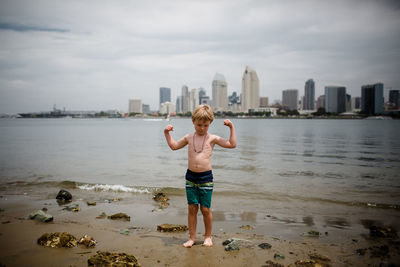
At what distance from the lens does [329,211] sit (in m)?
7.43

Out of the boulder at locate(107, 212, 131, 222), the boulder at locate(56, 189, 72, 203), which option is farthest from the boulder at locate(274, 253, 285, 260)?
the boulder at locate(56, 189, 72, 203)

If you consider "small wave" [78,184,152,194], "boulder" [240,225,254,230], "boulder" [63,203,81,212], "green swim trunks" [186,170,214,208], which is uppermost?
"green swim trunks" [186,170,214,208]

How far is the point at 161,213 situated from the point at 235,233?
2.21 m

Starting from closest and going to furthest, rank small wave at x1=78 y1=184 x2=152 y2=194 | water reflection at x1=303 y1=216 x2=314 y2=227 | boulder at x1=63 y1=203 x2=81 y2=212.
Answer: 1. water reflection at x1=303 y1=216 x2=314 y2=227
2. boulder at x1=63 y1=203 x2=81 y2=212
3. small wave at x1=78 y1=184 x2=152 y2=194

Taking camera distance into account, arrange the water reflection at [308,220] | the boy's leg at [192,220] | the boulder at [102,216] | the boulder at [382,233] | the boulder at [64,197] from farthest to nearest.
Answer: the boulder at [64,197] → the boulder at [102,216] → the water reflection at [308,220] → the boulder at [382,233] → the boy's leg at [192,220]

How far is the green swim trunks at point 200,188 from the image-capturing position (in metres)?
4.48

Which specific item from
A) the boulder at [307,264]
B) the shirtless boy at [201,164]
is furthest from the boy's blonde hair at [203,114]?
the boulder at [307,264]

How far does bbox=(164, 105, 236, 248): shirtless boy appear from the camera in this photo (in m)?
4.43

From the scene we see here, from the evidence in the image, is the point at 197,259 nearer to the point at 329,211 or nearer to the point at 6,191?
the point at 329,211

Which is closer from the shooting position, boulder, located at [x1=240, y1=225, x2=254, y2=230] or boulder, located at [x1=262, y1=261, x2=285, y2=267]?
boulder, located at [x1=262, y1=261, x2=285, y2=267]

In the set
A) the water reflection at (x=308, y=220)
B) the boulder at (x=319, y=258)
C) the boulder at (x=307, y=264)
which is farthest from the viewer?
the water reflection at (x=308, y=220)

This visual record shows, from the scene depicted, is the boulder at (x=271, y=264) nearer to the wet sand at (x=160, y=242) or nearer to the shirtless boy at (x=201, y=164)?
the wet sand at (x=160, y=242)

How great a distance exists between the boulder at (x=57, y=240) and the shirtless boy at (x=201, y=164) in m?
1.96

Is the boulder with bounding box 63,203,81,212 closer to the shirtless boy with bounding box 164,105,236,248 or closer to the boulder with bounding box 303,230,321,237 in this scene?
the shirtless boy with bounding box 164,105,236,248
